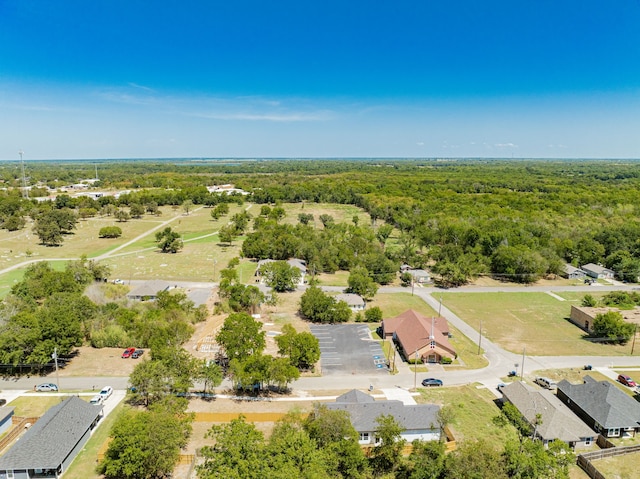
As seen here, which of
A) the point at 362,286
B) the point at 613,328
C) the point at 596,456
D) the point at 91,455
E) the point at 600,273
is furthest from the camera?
the point at 600,273

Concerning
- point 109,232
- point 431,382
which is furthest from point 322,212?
point 431,382

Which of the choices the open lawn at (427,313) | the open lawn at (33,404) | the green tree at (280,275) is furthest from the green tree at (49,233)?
the open lawn at (427,313)

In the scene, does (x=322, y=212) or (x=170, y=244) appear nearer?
(x=170, y=244)

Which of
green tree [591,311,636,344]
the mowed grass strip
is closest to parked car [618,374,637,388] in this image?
the mowed grass strip

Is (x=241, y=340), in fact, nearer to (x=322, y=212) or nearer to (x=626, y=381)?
(x=626, y=381)

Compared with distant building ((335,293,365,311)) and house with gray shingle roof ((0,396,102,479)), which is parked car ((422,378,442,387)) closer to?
distant building ((335,293,365,311))

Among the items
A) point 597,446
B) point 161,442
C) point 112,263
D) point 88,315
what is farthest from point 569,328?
point 112,263
